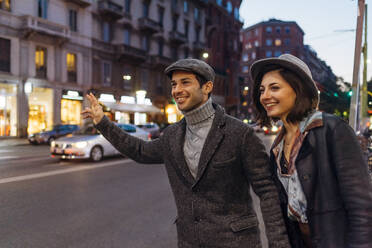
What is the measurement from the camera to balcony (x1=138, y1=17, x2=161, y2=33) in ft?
103

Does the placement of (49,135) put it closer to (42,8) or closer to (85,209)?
(42,8)

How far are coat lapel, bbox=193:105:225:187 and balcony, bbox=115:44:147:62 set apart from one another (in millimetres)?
28529

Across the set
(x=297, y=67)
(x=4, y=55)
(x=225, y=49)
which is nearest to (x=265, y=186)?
(x=297, y=67)

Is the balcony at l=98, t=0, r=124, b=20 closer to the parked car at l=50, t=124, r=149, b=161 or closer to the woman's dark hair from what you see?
the parked car at l=50, t=124, r=149, b=161

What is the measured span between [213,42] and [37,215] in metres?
43.9

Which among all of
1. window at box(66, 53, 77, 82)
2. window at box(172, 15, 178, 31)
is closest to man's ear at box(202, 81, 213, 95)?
window at box(66, 53, 77, 82)

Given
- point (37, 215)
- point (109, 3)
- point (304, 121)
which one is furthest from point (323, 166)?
point (109, 3)

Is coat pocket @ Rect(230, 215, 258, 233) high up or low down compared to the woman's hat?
down

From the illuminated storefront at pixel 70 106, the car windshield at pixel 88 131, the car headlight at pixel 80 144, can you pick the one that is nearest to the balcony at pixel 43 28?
the illuminated storefront at pixel 70 106

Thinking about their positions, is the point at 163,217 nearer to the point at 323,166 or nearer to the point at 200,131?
the point at 200,131

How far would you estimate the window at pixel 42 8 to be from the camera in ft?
74.9

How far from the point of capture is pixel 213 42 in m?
46.2

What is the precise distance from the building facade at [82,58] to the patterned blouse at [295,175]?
73.7 ft

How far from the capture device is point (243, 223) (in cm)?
184
